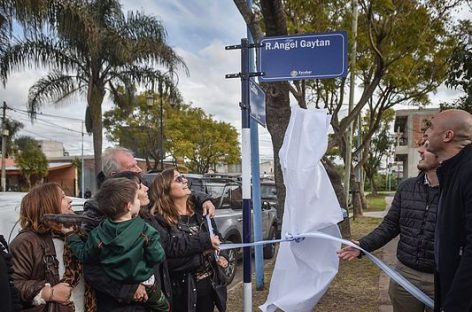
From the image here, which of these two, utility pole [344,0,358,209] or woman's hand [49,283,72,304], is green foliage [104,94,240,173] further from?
woman's hand [49,283,72,304]

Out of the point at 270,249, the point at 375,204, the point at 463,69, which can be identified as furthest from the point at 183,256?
the point at 375,204

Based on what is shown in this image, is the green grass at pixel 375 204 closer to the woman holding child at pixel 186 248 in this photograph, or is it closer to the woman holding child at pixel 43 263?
the woman holding child at pixel 186 248

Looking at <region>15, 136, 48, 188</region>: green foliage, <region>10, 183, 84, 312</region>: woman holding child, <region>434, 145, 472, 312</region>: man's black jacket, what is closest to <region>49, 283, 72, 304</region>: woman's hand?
<region>10, 183, 84, 312</region>: woman holding child

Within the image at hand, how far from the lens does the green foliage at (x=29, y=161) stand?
1693 inches

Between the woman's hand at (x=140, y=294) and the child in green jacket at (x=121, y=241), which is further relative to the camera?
the woman's hand at (x=140, y=294)

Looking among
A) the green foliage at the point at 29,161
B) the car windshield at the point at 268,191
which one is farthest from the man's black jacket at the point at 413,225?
the green foliage at the point at 29,161

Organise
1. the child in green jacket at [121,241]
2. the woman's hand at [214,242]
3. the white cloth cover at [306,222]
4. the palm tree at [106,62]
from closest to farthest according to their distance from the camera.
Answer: the child in green jacket at [121,241] < the woman's hand at [214,242] < the white cloth cover at [306,222] < the palm tree at [106,62]

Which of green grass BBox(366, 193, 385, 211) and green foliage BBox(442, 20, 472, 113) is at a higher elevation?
green foliage BBox(442, 20, 472, 113)

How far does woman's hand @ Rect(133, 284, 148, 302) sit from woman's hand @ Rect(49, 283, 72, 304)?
0.37 m

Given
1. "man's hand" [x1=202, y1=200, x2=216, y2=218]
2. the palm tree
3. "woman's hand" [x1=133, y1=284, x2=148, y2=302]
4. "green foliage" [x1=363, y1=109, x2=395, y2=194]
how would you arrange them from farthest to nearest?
1. "green foliage" [x1=363, y1=109, x2=395, y2=194]
2. the palm tree
3. "man's hand" [x1=202, y1=200, x2=216, y2=218]
4. "woman's hand" [x1=133, y1=284, x2=148, y2=302]

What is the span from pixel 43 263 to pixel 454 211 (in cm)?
223

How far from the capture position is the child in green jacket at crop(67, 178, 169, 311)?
8.36 ft

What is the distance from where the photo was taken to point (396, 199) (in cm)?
359

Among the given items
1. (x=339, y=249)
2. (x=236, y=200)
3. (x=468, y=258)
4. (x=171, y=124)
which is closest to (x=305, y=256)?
(x=339, y=249)
